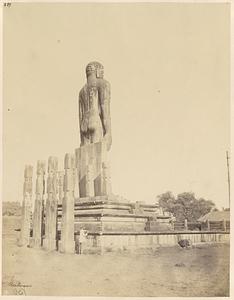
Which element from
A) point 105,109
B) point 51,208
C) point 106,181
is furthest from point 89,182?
point 105,109

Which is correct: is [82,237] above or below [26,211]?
below

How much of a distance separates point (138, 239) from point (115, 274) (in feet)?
5.79

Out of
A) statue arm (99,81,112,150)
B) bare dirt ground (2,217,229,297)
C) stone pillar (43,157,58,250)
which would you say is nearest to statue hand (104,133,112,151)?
statue arm (99,81,112,150)

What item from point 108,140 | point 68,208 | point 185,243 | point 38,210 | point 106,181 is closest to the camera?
point 68,208

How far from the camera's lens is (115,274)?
10547mm

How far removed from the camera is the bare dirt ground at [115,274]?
10.3 m

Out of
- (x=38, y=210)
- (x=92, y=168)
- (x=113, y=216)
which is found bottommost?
(x=113, y=216)

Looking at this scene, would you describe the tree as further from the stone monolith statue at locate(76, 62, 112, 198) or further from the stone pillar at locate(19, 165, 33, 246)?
the stone pillar at locate(19, 165, 33, 246)

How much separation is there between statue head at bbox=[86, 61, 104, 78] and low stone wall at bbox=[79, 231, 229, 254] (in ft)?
12.0

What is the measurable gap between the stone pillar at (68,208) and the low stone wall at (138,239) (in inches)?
9.8

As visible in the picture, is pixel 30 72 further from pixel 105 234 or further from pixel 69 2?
pixel 105 234

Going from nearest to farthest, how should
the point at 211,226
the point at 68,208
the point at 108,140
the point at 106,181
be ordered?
the point at 68,208 < the point at 106,181 < the point at 108,140 < the point at 211,226

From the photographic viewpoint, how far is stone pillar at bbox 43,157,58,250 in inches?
492

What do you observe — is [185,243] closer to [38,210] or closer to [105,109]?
[38,210]
